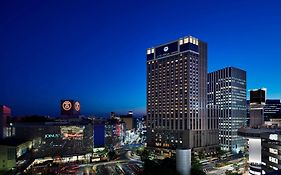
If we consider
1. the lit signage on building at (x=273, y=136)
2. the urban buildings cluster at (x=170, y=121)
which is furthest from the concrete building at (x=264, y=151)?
the urban buildings cluster at (x=170, y=121)

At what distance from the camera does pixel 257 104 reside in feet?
313

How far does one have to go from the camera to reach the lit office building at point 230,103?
12462cm

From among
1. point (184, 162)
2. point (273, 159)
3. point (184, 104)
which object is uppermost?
point (184, 104)

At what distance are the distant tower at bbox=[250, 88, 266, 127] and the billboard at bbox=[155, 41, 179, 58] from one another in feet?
115

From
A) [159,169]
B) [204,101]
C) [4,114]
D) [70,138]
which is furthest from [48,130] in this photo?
[204,101]

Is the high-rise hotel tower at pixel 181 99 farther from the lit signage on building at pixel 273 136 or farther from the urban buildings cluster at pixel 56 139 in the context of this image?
the lit signage on building at pixel 273 136

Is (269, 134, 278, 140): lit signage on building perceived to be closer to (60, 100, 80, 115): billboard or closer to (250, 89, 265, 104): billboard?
(250, 89, 265, 104): billboard

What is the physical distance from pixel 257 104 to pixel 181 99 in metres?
28.0

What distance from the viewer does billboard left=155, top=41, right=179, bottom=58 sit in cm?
10994

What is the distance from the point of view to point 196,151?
99.6m

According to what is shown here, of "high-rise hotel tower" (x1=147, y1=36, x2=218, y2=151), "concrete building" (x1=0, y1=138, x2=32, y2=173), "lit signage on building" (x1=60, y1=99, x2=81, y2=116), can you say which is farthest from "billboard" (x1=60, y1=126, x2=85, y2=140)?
"high-rise hotel tower" (x1=147, y1=36, x2=218, y2=151)

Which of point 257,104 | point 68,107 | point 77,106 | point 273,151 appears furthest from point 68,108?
point 273,151

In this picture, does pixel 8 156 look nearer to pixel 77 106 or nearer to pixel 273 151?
pixel 77 106

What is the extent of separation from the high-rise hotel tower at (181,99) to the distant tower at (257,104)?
17.7 m
